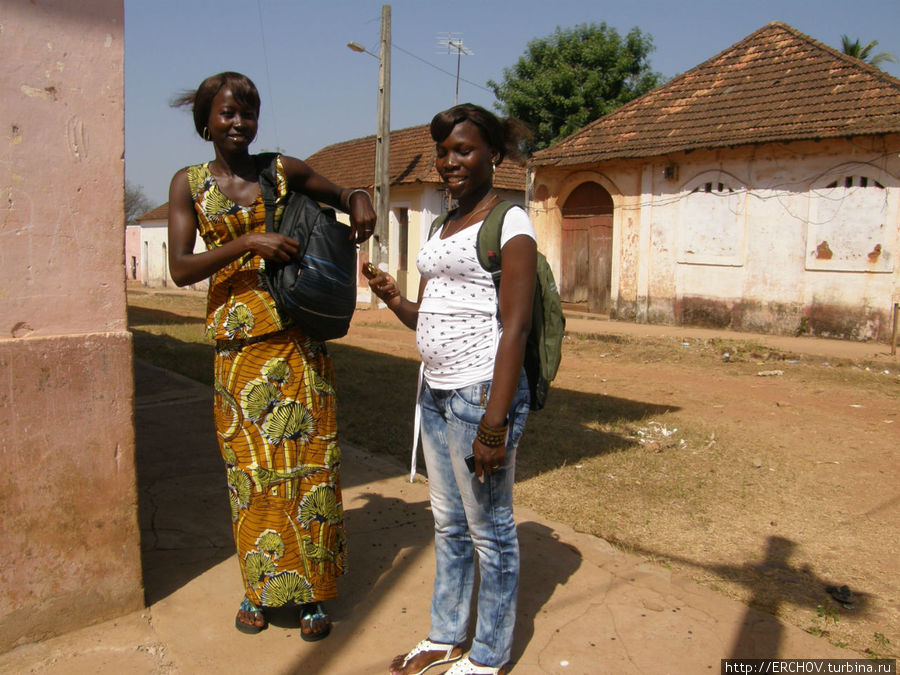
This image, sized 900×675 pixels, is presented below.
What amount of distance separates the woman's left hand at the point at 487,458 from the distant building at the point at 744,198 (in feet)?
37.6

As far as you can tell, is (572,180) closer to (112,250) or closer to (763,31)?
(763,31)

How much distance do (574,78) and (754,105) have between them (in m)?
11.2

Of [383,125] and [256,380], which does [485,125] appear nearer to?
[256,380]

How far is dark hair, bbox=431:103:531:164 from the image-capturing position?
2.35m

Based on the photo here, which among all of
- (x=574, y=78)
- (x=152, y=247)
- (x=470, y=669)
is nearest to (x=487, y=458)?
(x=470, y=669)

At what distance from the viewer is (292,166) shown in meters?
2.83

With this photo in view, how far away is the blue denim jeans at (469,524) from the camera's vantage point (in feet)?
7.72

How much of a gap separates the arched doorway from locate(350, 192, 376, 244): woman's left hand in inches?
542

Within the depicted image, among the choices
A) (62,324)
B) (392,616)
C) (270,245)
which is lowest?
(392,616)

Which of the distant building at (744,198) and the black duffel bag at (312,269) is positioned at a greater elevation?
the distant building at (744,198)

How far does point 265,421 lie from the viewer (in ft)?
8.73

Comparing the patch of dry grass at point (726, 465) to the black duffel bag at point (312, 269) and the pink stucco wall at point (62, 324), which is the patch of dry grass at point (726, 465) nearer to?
the black duffel bag at point (312, 269)

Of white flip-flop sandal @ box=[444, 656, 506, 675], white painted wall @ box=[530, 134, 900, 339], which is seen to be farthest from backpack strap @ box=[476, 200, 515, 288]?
white painted wall @ box=[530, 134, 900, 339]

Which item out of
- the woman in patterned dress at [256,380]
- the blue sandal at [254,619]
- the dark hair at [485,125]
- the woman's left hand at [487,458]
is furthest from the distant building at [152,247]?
the woman's left hand at [487,458]
